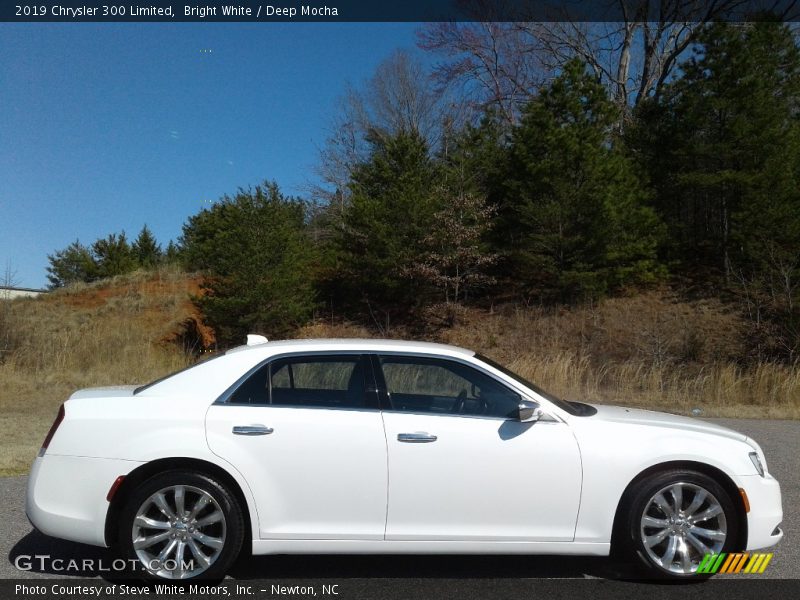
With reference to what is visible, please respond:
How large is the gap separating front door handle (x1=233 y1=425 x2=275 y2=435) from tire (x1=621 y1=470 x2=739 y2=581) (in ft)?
7.41

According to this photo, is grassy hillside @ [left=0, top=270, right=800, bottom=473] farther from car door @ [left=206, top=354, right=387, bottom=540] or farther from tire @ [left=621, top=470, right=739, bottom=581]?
tire @ [left=621, top=470, right=739, bottom=581]

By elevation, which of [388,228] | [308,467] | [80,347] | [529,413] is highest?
[388,228]

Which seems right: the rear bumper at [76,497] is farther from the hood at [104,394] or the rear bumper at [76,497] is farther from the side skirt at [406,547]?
the side skirt at [406,547]

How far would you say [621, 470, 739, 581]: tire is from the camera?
4.29 metres

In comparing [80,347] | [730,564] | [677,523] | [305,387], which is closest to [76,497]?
[305,387]

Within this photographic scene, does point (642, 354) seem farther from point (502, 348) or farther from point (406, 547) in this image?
point (406, 547)

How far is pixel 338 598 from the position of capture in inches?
161

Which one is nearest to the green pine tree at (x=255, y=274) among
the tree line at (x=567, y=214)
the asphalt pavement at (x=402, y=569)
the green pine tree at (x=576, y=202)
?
the tree line at (x=567, y=214)

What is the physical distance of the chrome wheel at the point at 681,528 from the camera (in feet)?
14.1

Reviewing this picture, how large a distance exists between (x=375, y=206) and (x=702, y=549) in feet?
64.2

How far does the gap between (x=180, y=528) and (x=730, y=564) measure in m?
3.42

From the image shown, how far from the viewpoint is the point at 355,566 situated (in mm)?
4660

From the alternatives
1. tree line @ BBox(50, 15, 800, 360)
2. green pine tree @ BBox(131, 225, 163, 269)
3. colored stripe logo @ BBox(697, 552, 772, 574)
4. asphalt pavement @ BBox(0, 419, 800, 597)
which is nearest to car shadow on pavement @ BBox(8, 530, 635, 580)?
asphalt pavement @ BBox(0, 419, 800, 597)

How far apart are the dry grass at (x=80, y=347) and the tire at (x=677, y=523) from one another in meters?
6.20
